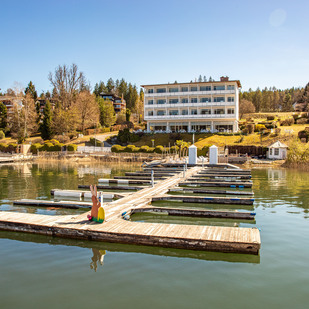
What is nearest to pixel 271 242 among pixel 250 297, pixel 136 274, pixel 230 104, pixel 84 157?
pixel 250 297

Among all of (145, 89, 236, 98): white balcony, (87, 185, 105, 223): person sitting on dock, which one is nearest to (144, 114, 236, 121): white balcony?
(145, 89, 236, 98): white balcony

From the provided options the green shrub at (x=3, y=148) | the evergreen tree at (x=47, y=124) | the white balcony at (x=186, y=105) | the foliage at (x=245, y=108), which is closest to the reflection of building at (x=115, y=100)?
the foliage at (x=245, y=108)

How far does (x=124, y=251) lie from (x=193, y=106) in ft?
235

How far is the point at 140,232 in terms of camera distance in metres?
12.3

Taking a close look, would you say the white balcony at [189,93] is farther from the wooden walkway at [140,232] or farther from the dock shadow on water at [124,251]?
the dock shadow on water at [124,251]

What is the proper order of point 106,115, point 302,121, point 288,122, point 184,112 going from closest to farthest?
1. point 288,122
2. point 302,121
3. point 184,112
4. point 106,115

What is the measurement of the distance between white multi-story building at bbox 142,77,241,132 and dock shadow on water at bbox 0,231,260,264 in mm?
67410

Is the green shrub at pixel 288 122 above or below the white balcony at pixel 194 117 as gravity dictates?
below

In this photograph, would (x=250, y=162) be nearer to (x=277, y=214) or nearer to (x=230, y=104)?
(x=230, y=104)

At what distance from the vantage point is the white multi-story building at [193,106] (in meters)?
78.8

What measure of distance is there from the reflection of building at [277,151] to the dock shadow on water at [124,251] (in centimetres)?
4623

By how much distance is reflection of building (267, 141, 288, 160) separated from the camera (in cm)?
5382

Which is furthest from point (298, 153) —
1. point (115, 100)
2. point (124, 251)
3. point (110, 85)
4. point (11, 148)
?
point (110, 85)

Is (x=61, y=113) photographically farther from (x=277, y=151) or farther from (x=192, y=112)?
(x=277, y=151)
